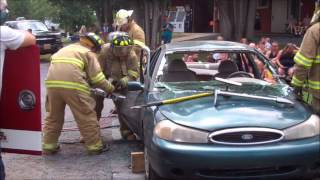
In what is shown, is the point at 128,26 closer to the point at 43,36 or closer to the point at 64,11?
the point at 43,36

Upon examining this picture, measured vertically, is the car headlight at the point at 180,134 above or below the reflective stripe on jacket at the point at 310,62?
below

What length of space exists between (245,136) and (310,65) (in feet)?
4.08

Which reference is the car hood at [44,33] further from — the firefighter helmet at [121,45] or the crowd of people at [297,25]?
the firefighter helmet at [121,45]

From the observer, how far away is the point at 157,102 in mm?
5305

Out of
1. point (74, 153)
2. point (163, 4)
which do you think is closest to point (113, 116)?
point (74, 153)

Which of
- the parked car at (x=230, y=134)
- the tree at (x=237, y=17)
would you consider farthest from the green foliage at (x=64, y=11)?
the tree at (x=237, y=17)

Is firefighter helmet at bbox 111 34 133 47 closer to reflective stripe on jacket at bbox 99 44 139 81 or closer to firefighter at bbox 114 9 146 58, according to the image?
reflective stripe on jacket at bbox 99 44 139 81

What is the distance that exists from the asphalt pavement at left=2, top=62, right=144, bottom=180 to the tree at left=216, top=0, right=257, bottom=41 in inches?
747

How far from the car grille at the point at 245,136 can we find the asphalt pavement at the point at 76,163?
146cm

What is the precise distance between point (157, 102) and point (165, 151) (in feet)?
2.56

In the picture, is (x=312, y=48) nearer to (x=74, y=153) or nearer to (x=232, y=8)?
(x=74, y=153)

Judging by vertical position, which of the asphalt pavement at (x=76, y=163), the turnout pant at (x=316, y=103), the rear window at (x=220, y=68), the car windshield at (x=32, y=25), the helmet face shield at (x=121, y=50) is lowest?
the asphalt pavement at (x=76, y=163)

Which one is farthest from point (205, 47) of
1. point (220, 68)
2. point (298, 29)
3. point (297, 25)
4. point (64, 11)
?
point (64, 11)

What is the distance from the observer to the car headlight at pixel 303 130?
4719mm
